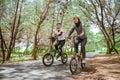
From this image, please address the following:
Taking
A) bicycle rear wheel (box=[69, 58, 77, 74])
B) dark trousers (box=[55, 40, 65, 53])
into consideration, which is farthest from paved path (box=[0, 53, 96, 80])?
dark trousers (box=[55, 40, 65, 53])

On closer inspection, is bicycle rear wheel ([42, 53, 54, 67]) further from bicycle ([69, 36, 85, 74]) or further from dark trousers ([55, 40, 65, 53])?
bicycle ([69, 36, 85, 74])

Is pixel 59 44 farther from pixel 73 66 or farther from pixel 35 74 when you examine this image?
pixel 35 74

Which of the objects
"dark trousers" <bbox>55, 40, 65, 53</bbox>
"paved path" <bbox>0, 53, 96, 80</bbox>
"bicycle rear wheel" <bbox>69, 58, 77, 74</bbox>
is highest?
"dark trousers" <bbox>55, 40, 65, 53</bbox>

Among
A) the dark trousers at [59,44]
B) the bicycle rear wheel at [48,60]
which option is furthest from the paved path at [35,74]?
the dark trousers at [59,44]

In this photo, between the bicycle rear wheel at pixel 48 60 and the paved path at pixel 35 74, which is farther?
the bicycle rear wheel at pixel 48 60

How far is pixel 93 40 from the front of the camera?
86875 millimetres

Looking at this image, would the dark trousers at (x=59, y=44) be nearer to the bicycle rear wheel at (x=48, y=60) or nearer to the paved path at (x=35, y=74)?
the bicycle rear wheel at (x=48, y=60)

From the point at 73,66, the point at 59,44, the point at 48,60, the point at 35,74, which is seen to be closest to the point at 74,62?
the point at 73,66

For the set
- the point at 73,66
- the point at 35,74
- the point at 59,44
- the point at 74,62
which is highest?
the point at 59,44

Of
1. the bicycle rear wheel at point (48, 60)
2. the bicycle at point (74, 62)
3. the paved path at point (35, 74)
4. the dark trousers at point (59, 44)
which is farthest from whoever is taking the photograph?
the dark trousers at point (59, 44)

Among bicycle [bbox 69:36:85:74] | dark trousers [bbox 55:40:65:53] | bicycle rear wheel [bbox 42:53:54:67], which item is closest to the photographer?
bicycle [bbox 69:36:85:74]

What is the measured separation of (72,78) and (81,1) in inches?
724

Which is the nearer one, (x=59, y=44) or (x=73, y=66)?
(x=73, y=66)

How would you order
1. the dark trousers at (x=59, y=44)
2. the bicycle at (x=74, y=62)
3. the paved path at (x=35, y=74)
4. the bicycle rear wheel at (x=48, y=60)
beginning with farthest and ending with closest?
the dark trousers at (x=59, y=44) < the bicycle rear wheel at (x=48, y=60) < the bicycle at (x=74, y=62) < the paved path at (x=35, y=74)
